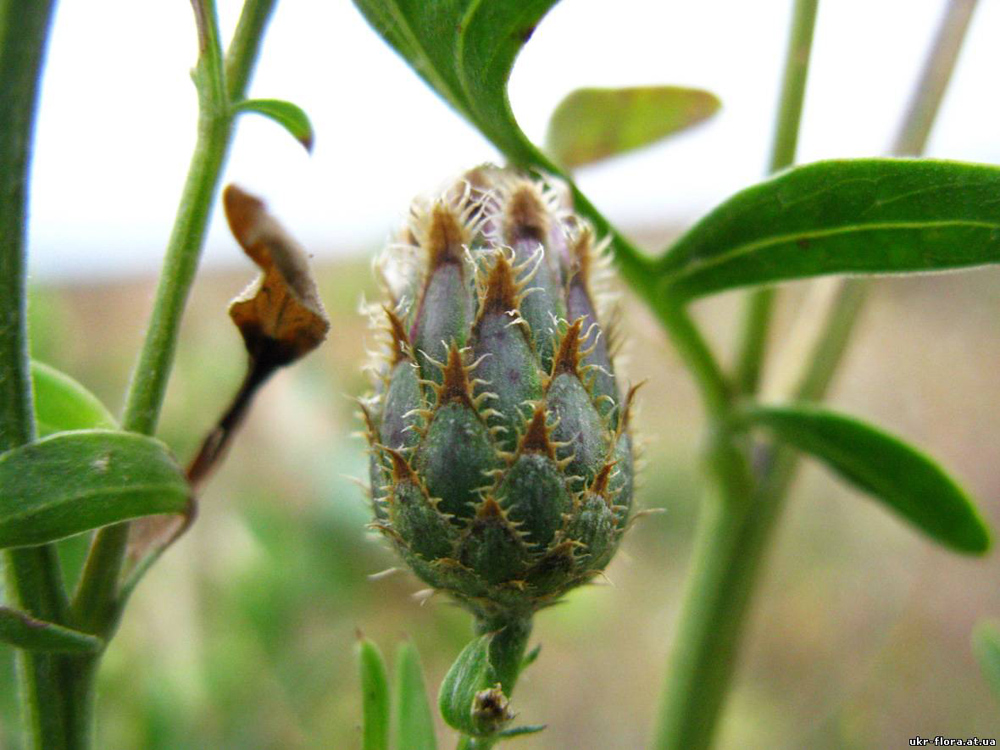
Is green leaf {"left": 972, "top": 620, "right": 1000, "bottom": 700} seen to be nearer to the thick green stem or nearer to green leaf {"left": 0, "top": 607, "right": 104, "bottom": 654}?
the thick green stem

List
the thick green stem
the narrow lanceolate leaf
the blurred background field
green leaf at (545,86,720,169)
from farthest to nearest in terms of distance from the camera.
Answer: the blurred background field
the thick green stem
green leaf at (545,86,720,169)
the narrow lanceolate leaf

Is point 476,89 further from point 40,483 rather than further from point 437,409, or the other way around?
point 40,483

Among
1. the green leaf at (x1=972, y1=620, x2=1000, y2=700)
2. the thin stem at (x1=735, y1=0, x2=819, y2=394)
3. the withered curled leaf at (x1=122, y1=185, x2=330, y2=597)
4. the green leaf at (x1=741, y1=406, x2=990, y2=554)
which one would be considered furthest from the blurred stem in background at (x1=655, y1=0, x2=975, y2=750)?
the withered curled leaf at (x1=122, y1=185, x2=330, y2=597)

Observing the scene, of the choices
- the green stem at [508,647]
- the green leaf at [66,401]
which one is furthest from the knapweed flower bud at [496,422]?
the green leaf at [66,401]

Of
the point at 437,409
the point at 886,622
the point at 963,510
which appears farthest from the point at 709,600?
the point at 886,622

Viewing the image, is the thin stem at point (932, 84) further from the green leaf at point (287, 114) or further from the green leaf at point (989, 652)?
the green leaf at point (287, 114)

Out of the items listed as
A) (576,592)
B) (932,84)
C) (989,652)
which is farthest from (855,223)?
(576,592)
